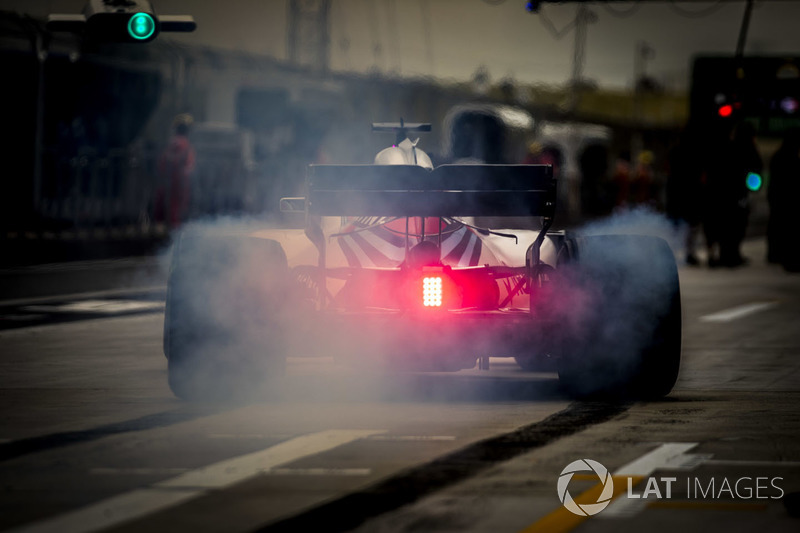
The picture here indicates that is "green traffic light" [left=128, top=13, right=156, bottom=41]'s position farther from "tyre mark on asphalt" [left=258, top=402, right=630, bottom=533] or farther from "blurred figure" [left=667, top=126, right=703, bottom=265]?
"blurred figure" [left=667, top=126, right=703, bottom=265]

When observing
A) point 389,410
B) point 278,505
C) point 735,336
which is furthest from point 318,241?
point 735,336

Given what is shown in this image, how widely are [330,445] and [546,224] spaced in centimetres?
233

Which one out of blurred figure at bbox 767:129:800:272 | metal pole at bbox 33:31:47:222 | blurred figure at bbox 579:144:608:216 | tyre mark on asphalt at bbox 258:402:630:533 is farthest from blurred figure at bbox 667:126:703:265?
blurred figure at bbox 579:144:608:216

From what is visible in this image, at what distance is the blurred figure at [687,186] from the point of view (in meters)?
24.8

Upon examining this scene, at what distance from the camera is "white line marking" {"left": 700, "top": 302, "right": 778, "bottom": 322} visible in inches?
650

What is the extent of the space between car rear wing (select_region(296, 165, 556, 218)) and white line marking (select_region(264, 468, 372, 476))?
265 cm

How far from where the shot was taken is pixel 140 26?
16.8 m

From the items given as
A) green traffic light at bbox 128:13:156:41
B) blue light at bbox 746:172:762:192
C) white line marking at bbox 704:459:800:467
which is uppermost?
green traffic light at bbox 128:13:156:41

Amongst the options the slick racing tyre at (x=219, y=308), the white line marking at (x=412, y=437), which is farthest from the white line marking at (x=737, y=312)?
the white line marking at (x=412, y=437)

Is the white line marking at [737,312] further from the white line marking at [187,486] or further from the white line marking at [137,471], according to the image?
the white line marking at [137,471]

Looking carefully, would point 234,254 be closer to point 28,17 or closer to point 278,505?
point 278,505

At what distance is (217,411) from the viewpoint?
9203mm

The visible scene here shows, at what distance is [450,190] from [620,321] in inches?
50.7

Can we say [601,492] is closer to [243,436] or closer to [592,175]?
[243,436]
